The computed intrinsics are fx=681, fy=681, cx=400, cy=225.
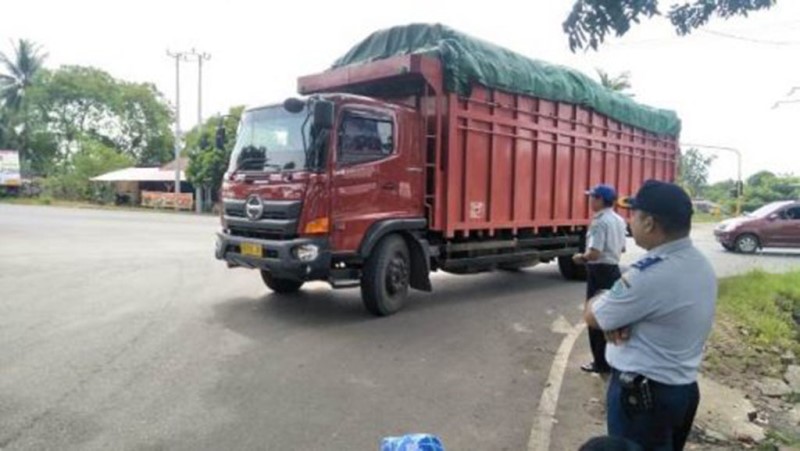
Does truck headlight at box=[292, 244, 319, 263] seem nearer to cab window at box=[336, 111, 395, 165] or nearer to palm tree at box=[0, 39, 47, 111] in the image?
cab window at box=[336, 111, 395, 165]

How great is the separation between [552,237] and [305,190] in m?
5.43

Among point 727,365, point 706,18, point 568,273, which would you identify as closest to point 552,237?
point 568,273

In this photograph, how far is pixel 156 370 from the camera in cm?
583

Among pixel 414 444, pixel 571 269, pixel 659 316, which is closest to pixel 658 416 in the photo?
pixel 659 316

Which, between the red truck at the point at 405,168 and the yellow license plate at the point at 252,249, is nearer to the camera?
the red truck at the point at 405,168

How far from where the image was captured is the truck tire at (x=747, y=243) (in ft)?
67.8

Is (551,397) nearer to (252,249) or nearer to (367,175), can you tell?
(367,175)

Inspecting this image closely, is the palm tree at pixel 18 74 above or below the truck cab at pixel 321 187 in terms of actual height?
above

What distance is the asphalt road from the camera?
460 centimetres

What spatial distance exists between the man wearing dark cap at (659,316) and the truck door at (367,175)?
16.9 ft

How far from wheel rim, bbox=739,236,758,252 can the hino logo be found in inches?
696

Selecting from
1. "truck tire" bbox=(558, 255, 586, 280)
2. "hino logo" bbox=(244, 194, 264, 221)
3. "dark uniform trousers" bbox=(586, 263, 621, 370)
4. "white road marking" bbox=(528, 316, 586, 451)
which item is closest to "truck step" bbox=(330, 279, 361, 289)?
"hino logo" bbox=(244, 194, 264, 221)

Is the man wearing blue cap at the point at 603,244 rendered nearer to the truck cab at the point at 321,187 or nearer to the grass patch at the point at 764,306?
the truck cab at the point at 321,187

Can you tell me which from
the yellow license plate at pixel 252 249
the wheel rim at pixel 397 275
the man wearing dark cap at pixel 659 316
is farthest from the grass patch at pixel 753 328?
the yellow license plate at pixel 252 249
